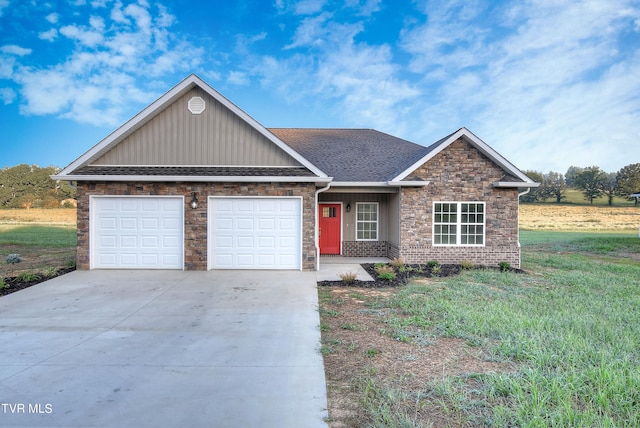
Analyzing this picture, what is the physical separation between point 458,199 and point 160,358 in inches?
409

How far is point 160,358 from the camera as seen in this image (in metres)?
4.12

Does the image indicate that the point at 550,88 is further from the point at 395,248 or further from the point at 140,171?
the point at 140,171

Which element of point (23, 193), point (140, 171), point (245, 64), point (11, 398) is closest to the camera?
point (11, 398)

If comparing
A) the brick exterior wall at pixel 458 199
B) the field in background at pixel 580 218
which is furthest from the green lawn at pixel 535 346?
the field in background at pixel 580 218

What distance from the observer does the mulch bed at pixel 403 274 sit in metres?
8.52

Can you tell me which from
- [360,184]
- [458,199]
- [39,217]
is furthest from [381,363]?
[39,217]

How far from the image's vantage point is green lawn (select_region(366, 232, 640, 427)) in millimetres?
2914

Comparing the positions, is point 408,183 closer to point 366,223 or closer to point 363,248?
point 366,223

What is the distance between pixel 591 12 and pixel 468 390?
18066 mm

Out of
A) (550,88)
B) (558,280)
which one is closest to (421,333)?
(558,280)

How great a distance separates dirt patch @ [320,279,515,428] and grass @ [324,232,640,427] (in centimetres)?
5

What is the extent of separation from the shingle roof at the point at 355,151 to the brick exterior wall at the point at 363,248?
309 cm

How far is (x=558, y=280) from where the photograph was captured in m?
9.05

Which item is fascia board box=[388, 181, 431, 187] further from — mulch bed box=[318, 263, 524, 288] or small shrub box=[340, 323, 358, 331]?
small shrub box=[340, 323, 358, 331]
